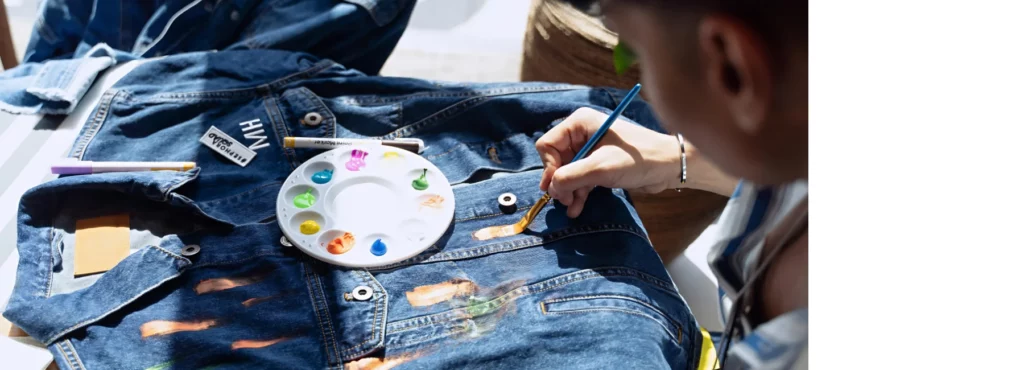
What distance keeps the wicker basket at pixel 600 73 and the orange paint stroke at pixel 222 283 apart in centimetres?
51

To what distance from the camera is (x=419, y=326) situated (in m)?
0.60

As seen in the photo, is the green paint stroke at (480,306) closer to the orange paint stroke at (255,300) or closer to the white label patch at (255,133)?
the orange paint stroke at (255,300)

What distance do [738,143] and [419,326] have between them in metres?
0.45

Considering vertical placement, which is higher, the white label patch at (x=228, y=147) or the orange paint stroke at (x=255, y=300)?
the white label patch at (x=228, y=147)

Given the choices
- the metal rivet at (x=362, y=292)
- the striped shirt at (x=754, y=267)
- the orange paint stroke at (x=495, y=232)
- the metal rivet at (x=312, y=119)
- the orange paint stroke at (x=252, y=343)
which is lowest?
the orange paint stroke at (x=252, y=343)

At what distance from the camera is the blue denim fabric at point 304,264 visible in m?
0.58

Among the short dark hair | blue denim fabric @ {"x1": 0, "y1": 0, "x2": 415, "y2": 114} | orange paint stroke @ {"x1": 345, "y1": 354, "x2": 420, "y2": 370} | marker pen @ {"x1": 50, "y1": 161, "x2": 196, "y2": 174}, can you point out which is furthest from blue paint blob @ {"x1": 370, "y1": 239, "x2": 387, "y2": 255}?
the short dark hair

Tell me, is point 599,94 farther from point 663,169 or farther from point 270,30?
point 270,30

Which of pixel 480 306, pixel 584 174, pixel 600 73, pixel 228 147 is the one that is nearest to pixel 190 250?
pixel 228 147

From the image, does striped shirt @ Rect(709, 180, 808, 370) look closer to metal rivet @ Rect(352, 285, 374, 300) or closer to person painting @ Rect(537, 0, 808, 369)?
person painting @ Rect(537, 0, 808, 369)

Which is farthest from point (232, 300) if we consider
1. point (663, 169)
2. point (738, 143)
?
point (738, 143)

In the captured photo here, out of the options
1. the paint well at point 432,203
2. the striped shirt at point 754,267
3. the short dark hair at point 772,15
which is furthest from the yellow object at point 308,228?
the short dark hair at point 772,15
